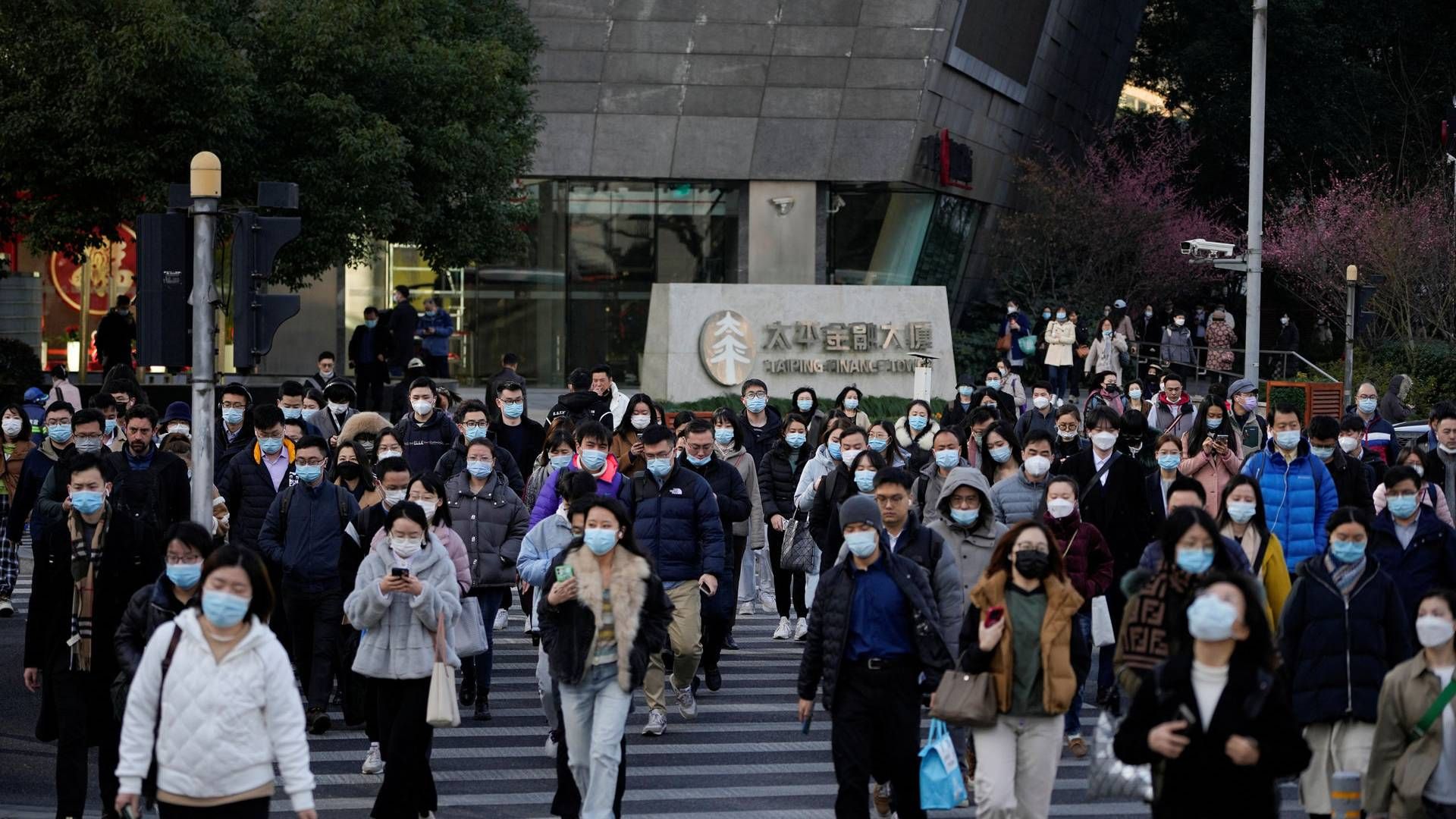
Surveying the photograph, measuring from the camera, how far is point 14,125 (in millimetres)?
25141

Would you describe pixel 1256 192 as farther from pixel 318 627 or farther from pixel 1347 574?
pixel 1347 574

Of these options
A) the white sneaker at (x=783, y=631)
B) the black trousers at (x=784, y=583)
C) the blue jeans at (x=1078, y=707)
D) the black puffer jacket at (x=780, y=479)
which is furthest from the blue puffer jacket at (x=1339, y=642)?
the white sneaker at (x=783, y=631)

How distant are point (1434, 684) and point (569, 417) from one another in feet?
33.4

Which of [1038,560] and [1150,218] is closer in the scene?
[1038,560]

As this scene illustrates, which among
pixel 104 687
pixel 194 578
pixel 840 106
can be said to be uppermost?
pixel 840 106

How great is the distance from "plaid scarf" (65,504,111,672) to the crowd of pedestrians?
0.05ft

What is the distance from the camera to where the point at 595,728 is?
9328 millimetres

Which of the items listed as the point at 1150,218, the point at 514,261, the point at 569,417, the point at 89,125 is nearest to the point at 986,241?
the point at 1150,218

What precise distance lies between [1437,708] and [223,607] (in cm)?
478

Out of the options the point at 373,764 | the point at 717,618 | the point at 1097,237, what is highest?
the point at 1097,237

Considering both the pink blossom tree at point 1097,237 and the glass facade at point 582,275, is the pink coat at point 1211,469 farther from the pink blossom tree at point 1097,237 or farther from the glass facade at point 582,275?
the pink blossom tree at point 1097,237

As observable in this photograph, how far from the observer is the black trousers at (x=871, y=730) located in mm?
8969

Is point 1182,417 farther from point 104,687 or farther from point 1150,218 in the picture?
point 1150,218

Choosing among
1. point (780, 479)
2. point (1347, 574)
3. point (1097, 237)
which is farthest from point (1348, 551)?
point (1097, 237)
